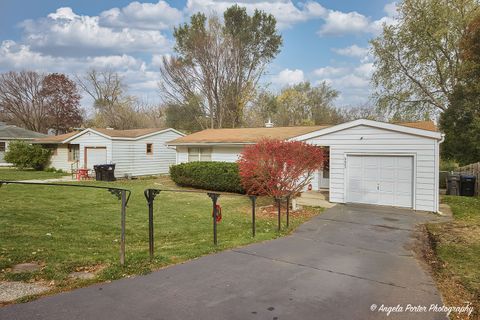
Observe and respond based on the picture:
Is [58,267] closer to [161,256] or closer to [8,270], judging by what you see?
[8,270]

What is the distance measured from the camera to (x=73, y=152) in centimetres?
2347

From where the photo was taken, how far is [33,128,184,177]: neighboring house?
2041cm

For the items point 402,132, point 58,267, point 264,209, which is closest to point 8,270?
point 58,267

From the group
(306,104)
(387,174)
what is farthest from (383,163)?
(306,104)

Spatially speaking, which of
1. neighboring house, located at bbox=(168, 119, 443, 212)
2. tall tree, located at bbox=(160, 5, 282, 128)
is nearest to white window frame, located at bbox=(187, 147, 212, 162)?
neighboring house, located at bbox=(168, 119, 443, 212)

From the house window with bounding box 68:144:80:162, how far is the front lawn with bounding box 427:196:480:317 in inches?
855

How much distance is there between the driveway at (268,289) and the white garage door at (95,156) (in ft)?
53.5

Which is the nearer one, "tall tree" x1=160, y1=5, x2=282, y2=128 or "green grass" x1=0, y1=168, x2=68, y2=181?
"green grass" x1=0, y1=168, x2=68, y2=181

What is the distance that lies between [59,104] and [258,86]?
88.8 feet

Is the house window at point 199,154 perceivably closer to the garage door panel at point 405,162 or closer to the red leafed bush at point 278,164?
the red leafed bush at point 278,164

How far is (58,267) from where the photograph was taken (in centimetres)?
514

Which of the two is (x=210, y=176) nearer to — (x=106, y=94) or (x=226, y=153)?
(x=226, y=153)

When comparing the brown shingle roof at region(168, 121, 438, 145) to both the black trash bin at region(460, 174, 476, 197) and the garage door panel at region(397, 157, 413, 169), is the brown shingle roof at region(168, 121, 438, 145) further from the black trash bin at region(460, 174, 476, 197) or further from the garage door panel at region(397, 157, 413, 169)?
the garage door panel at region(397, 157, 413, 169)

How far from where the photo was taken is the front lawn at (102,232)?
5.24 metres
